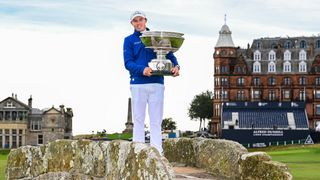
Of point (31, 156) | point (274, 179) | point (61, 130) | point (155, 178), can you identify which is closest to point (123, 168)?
point (155, 178)

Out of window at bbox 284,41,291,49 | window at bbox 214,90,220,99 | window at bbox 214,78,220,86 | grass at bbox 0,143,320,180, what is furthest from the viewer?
window at bbox 284,41,291,49

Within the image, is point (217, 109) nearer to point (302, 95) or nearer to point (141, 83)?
point (302, 95)

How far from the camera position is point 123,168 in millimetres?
15641

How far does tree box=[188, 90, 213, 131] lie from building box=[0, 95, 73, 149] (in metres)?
27.2

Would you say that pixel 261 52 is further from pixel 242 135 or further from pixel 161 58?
pixel 161 58

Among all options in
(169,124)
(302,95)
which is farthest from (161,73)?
(169,124)

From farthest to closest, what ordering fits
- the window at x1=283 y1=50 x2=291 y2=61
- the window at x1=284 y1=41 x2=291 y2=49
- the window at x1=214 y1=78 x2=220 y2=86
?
1. the window at x1=284 y1=41 x2=291 y2=49
2. the window at x1=214 y1=78 x2=220 y2=86
3. the window at x1=283 y1=50 x2=291 y2=61

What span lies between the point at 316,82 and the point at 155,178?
496 ft

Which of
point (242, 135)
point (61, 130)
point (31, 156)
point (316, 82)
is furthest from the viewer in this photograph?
point (61, 130)

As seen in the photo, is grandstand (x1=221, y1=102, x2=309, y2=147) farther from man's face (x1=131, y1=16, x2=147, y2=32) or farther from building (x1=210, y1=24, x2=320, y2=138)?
man's face (x1=131, y1=16, x2=147, y2=32)

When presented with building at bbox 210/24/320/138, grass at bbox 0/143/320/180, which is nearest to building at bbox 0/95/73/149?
building at bbox 210/24/320/138

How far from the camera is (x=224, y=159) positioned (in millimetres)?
19703

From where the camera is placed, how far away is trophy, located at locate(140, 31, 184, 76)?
16.4 meters

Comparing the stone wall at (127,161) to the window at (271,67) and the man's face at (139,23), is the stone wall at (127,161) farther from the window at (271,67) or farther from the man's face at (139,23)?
the window at (271,67)
